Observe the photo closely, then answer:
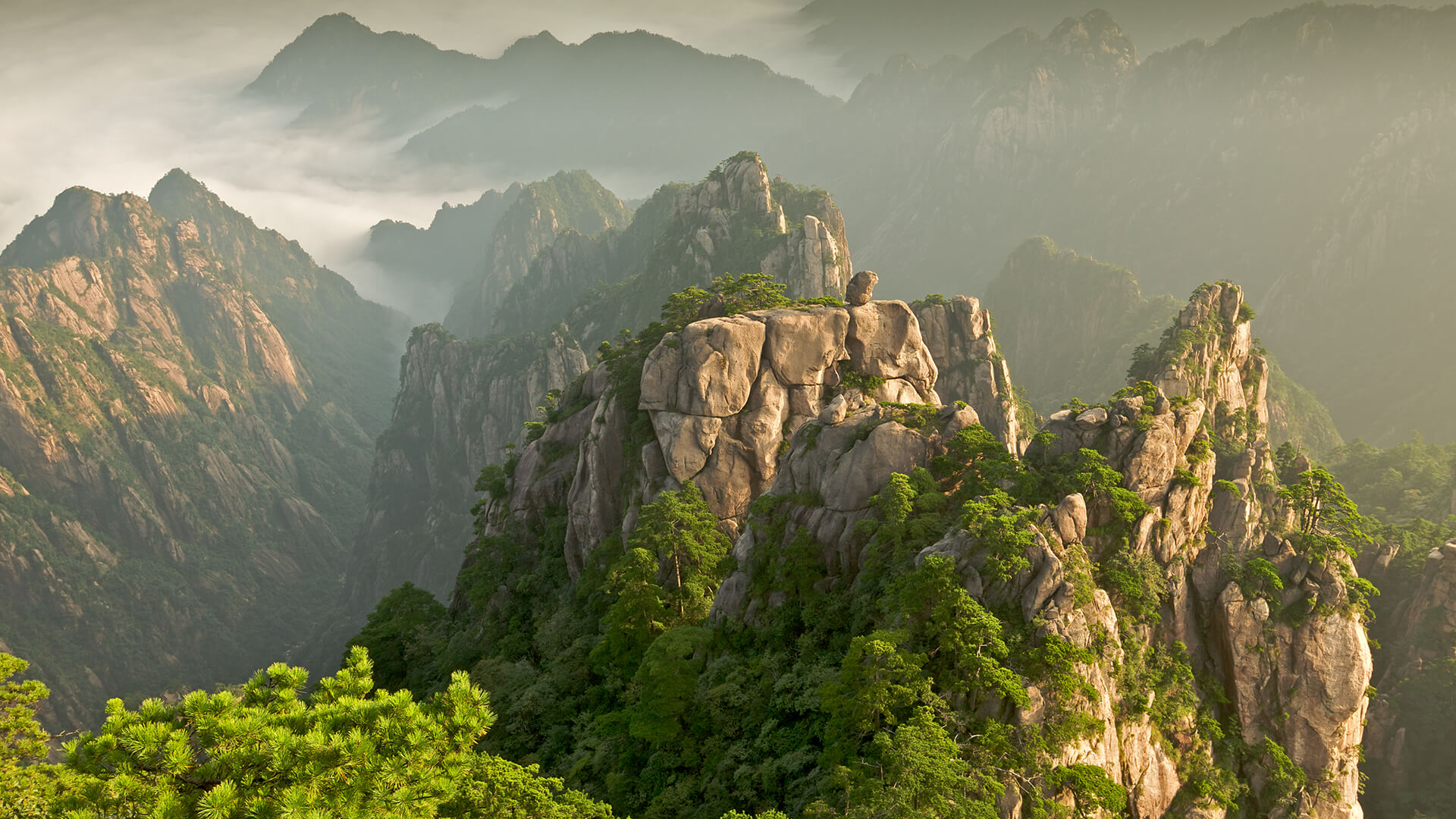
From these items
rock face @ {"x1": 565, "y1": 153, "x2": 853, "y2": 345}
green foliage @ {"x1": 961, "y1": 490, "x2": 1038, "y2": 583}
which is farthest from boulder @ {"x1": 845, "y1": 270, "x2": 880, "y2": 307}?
rock face @ {"x1": 565, "y1": 153, "x2": 853, "y2": 345}

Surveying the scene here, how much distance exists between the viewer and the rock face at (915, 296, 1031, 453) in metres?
88.1

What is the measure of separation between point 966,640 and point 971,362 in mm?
64280

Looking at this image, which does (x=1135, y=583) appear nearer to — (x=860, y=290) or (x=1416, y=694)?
(x=860, y=290)

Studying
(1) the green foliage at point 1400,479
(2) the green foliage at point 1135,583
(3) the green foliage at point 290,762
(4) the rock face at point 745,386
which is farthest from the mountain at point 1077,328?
(3) the green foliage at point 290,762

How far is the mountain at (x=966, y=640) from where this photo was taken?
95.0 ft

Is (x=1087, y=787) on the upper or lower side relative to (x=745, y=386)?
lower

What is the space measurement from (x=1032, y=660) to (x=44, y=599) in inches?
9183

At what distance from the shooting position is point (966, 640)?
98.8ft

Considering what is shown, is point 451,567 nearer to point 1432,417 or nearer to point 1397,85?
point 1432,417

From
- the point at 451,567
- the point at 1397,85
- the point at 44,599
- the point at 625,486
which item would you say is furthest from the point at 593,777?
the point at 1397,85

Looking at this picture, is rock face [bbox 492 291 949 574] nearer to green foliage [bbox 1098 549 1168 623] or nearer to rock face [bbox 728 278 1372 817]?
rock face [bbox 728 278 1372 817]

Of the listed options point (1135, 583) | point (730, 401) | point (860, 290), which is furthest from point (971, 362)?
point (1135, 583)

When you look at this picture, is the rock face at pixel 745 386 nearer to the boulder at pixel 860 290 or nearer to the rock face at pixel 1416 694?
the boulder at pixel 860 290

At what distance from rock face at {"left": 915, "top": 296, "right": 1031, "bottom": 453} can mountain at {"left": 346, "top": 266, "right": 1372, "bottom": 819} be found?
103ft
